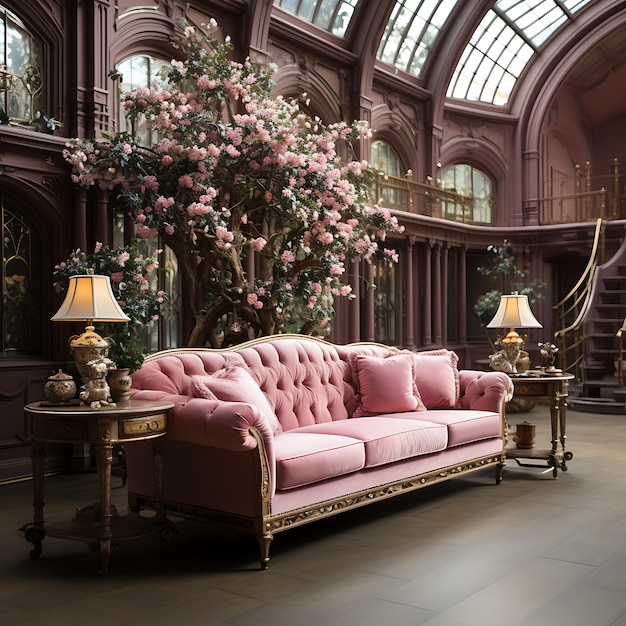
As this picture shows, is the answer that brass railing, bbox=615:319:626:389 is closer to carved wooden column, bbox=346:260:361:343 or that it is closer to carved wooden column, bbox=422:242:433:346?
carved wooden column, bbox=422:242:433:346

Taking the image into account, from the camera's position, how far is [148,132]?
25.4ft

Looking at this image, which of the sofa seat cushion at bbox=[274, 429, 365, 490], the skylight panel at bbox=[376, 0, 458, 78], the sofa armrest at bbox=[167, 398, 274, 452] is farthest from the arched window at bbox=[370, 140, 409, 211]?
the sofa armrest at bbox=[167, 398, 274, 452]

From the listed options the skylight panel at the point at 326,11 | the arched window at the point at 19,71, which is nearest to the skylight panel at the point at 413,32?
the skylight panel at the point at 326,11

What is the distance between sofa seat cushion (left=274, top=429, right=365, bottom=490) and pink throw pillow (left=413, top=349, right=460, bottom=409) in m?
1.55

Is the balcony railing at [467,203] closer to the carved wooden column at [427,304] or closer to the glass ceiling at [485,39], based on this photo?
the carved wooden column at [427,304]

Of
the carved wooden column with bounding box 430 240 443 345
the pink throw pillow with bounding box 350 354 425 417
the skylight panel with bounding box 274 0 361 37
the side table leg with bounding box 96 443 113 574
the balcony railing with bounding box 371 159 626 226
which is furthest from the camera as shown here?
the carved wooden column with bounding box 430 240 443 345

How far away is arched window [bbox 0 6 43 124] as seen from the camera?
6.49 metres

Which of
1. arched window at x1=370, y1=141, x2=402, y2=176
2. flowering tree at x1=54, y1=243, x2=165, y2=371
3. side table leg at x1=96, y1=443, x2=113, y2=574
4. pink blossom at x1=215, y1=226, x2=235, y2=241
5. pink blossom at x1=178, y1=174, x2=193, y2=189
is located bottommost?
side table leg at x1=96, y1=443, x2=113, y2=574

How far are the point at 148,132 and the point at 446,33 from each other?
6.16m

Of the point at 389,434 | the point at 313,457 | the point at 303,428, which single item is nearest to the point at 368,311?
the point at 303,428

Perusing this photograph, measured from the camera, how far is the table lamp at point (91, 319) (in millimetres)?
4105

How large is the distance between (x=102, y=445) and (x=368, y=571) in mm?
1414

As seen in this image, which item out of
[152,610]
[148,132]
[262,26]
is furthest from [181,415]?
[262,26]

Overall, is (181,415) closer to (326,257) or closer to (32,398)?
(32,398)
